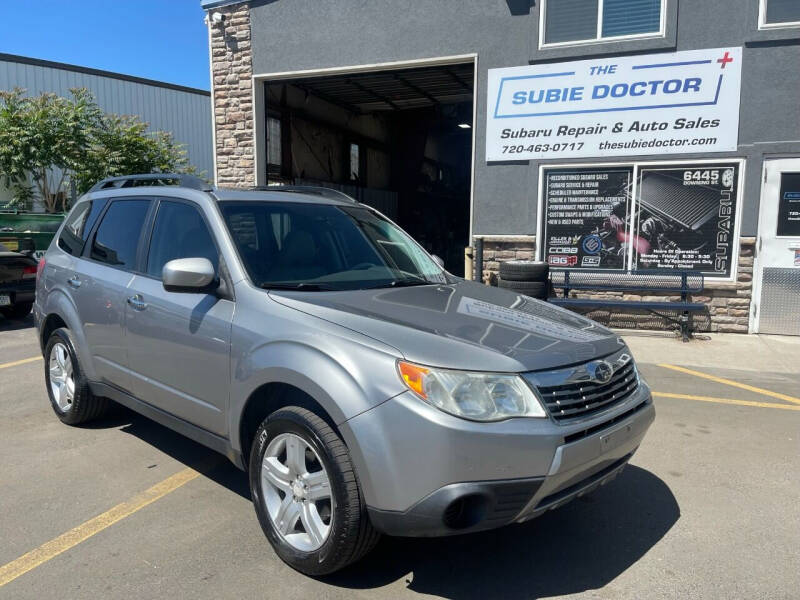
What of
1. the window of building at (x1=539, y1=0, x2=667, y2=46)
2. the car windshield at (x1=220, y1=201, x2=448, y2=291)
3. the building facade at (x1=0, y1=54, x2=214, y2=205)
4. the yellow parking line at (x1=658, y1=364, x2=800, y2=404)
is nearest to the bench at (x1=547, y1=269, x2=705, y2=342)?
the yellow parking line at (x1=658, y1=364, x2=800, y2=404)

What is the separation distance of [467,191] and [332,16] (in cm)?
1075

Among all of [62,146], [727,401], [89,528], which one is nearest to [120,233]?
[89,528]

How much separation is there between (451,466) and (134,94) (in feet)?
87.1

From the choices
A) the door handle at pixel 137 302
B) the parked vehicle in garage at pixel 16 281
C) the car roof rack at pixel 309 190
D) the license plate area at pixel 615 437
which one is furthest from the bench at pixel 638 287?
the parked vehicle in garage at pixel 16 281

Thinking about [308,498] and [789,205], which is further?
[789,205]

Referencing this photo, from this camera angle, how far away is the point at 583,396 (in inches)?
105

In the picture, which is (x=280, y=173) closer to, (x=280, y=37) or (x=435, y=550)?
(x=280, y=37)

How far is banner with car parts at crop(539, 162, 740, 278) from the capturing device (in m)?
9.00

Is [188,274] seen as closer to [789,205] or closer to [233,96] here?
[789,205]

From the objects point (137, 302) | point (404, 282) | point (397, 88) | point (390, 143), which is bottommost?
point (137, 302)

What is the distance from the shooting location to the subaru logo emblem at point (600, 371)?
2740 mm

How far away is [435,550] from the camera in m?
3.06

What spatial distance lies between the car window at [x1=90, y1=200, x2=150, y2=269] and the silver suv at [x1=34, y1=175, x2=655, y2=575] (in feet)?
0.07

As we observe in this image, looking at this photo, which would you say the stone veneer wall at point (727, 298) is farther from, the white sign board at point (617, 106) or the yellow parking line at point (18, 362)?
the yellow parking line at point (18, 362)
